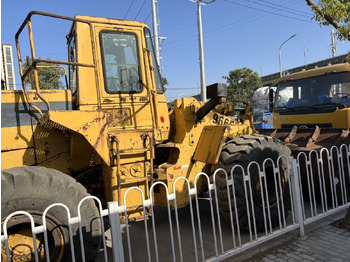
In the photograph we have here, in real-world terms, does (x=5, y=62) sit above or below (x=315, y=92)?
above

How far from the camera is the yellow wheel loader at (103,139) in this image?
274cm

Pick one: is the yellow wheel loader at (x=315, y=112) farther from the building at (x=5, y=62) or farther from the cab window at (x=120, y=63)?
the building at (x=5, y=62)

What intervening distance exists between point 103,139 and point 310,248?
302 centimetres

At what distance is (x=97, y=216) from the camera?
2922 mm

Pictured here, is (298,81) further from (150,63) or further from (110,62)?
(110,62)

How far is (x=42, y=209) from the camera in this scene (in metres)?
2.65

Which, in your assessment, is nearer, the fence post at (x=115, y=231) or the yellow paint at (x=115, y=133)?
the fence post at (x=115, y=231)

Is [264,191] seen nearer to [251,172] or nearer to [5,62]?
[251,172]

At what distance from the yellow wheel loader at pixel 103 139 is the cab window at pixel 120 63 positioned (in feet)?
0.05

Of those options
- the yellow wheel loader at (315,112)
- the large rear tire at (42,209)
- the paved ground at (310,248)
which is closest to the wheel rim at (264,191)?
the paved ground at (310,248)

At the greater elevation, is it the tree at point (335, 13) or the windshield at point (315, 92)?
the tree at point (335, 13)

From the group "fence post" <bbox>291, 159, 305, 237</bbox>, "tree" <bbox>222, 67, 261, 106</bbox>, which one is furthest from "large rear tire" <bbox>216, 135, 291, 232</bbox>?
"tree" <bbox>222, 67, 261, 106</bbox>

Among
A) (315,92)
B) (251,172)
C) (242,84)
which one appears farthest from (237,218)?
(242,84)

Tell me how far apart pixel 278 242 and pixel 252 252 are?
1.65 feet
